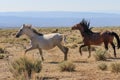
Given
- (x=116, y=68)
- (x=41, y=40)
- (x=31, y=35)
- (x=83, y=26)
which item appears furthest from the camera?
(x=83, y=26)

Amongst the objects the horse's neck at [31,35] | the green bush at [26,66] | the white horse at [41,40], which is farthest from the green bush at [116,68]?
the horse's neck at [31,35]

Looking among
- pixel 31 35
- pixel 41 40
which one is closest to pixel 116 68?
pixel 41 40

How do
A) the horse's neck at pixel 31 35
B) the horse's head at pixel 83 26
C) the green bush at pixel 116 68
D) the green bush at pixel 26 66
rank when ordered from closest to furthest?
the green bush at pixel 26 66 → the green bush at pixel 116 68 → the horse's neck at pixel 31 35 → the horse's head at pixel 83 26

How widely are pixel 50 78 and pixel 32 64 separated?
895 mm

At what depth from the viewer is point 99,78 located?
1566cm

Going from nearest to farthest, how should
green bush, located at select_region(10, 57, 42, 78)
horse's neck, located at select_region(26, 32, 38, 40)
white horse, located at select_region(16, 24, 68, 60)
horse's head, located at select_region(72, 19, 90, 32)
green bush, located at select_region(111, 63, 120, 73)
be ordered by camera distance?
green bush, located at select_region(10, 57, 42, 78) → green bush, located at select_region(111, 63, 120, 73) → white horse, located at select_region(16, 24, 68, 60) → horse's neck, located at select_region(26, 32, 38, 40) → horse's head, located at select_region(72, 19, 90, 32)

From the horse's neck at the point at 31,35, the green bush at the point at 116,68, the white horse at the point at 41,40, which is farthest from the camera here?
the horse's neck at the point at 31,35

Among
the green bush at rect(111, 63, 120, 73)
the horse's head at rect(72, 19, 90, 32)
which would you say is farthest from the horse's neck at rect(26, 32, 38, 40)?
the green bush at rect(111, 63, 120, 73)

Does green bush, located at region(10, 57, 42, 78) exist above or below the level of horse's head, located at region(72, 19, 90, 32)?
below

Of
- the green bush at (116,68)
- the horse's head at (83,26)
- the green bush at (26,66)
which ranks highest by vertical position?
the horse's head at (83,26)

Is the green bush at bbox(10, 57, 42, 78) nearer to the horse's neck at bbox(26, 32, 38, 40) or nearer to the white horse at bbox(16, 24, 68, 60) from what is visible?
the white horse at bbox(16, 24, 68, 60)

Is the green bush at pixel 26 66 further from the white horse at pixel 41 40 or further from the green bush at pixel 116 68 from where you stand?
the white horse at pixel 41 40

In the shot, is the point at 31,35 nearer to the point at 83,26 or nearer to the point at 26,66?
the point at 83,26

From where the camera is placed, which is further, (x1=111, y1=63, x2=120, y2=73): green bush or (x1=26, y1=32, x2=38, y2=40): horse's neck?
(x1=26, y1=32, x2=38, y2=40): horse's neck
